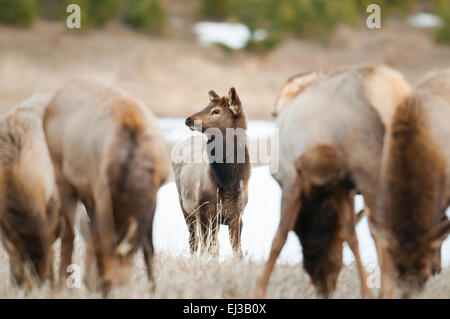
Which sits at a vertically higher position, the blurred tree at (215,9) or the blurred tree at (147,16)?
the blurred tree at (215,9)

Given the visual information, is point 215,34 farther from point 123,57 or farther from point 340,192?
point 340,192

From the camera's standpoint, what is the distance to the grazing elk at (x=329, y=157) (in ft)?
13.6

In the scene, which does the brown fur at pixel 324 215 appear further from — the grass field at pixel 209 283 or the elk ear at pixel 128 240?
the elk ear at pixel 128 240

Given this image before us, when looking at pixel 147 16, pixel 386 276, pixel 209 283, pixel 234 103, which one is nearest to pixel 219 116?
pixel 234 103

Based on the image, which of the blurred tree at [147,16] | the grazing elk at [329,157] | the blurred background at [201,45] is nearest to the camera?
the grazing elk at [329,157]

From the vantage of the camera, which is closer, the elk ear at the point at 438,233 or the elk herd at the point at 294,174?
the elk herd at the point at 294,174

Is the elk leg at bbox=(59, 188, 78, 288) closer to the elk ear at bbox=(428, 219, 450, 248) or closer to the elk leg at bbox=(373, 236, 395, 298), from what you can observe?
the elk leg at bbox=(373, 236, 395, 298)

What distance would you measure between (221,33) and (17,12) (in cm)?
1470

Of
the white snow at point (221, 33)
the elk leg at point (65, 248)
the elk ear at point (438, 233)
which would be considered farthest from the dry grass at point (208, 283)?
the white snow at point (221, 33)

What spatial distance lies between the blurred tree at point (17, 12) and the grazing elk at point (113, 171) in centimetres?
3605

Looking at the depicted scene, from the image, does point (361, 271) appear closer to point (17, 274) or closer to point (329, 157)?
point (329, 157)
